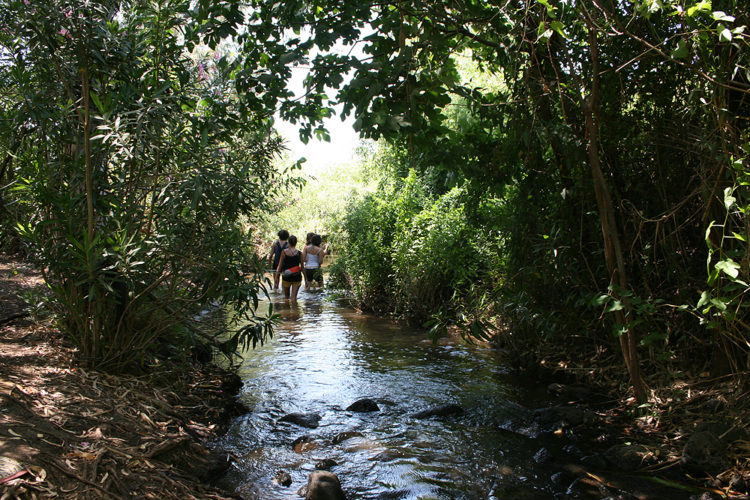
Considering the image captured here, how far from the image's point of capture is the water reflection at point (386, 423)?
13.2 ft

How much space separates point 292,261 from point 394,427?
7.66 m

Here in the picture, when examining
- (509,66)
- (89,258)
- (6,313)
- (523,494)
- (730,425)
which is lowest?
(523,494)

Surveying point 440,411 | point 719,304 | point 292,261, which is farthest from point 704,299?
point 292,261

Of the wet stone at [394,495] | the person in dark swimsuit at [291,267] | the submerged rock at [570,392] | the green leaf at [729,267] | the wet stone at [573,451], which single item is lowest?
the wet stone at [394,495]

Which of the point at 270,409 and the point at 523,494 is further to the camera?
the point at 270,409

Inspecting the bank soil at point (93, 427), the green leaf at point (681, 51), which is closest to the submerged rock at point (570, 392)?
the bank soil at point (93, 427)

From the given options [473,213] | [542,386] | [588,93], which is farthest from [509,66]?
[542,386]

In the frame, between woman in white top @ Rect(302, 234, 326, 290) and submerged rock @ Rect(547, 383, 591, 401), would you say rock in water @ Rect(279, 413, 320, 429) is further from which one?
woman in white top @ Rect(302, 234, 326, 290)

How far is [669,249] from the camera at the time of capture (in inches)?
184

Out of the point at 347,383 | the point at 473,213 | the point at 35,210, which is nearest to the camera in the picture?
the point at 35,210

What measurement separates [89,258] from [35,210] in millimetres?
1172

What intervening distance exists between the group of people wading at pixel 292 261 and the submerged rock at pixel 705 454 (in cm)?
885

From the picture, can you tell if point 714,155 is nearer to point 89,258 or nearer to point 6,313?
point 89,258

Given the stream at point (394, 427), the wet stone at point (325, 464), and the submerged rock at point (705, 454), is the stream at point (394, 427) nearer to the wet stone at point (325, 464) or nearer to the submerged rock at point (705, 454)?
the wet stone at point (325, 464)
